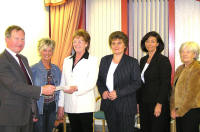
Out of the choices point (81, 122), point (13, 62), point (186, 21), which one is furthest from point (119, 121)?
point (186, 21)

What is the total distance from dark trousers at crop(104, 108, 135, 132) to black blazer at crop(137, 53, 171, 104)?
0.37m

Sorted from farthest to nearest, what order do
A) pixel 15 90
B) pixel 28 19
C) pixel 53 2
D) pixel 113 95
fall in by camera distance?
1. pixel 53 2
2. pixel 28 19
3. pixel 113 95
4. pixel 15 90

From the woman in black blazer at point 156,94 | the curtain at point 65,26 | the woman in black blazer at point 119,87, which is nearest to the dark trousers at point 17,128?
the woman in black blazer at point 119,87

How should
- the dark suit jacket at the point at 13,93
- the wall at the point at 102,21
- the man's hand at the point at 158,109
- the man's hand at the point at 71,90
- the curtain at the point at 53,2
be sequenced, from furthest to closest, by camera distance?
the wall at the point at 102,21, the curtain at the point at 53,2, the man's hand at the point at 158,109, the man's hand at the point at 71,90, the dark suit jacket at the point at 13,93

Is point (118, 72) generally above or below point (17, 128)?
above

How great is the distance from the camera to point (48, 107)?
2.46 meters

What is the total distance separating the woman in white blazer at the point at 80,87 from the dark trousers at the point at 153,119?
0.69m

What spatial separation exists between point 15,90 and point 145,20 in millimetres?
3118

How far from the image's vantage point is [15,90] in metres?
1.99

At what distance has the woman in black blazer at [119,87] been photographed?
233 centimetres

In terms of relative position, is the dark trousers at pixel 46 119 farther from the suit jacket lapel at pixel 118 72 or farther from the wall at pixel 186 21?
the wall at pixel 186 21

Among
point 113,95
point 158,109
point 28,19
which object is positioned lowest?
point 158,109

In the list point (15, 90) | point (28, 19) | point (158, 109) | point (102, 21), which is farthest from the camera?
point (102, 21)

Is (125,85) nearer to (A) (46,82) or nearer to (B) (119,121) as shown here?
(B) (119,121)
